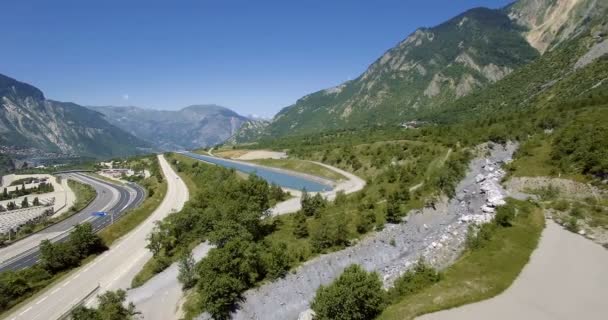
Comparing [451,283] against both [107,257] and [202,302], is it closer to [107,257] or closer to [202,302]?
[202,302]

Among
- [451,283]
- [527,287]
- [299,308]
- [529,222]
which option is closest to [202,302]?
[299,308]

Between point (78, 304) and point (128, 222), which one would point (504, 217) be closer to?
point (78, 304)

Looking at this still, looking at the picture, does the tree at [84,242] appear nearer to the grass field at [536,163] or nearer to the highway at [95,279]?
the highway at [95,279]

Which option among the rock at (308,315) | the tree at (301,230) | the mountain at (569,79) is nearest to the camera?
the rock at (308,315)

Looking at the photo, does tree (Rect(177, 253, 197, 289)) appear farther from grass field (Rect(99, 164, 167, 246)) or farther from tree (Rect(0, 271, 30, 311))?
grass field (Rect(99, 164, 167, 246))

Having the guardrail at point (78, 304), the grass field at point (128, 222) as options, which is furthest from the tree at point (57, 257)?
the guardrail at point (78, 304)

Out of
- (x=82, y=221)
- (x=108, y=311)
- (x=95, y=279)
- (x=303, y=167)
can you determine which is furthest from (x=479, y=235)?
(x=82, y=221)
